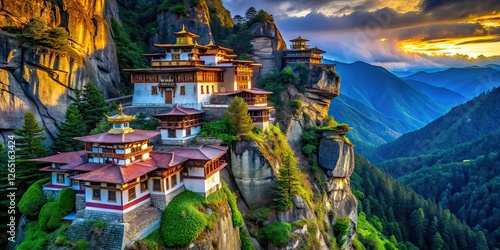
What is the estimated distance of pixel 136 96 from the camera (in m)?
40.5

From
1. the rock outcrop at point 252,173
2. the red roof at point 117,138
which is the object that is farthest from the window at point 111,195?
the rock outcrop at point 252,173

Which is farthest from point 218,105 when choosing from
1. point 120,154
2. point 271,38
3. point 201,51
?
point 271,38

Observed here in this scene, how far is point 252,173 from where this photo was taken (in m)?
33.2

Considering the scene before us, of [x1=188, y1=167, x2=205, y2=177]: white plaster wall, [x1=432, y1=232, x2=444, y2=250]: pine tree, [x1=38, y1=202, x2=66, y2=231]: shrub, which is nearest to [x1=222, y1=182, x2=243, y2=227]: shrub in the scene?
[x1=188, y1=167, x2=205, y2=177]: white plaster wall

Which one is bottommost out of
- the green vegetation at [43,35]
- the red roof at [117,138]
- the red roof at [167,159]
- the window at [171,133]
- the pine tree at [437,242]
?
the pine tree at [437,242]

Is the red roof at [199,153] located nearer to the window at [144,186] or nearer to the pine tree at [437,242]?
the window at [144,186]

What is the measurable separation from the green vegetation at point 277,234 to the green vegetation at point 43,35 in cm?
2964

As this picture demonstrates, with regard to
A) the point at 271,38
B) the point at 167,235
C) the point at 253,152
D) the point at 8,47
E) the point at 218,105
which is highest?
the point at 271,38

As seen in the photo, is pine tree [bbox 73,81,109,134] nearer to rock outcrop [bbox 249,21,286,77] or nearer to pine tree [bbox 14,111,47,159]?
pine tree [bbox 14,111,47,159]

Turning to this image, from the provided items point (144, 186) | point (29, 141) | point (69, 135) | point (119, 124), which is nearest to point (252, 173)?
point (144, 186)

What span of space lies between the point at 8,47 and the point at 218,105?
870 inches

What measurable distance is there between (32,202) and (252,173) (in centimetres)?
1828

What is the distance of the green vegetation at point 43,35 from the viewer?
119ft

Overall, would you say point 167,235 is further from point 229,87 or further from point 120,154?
point 229,87
